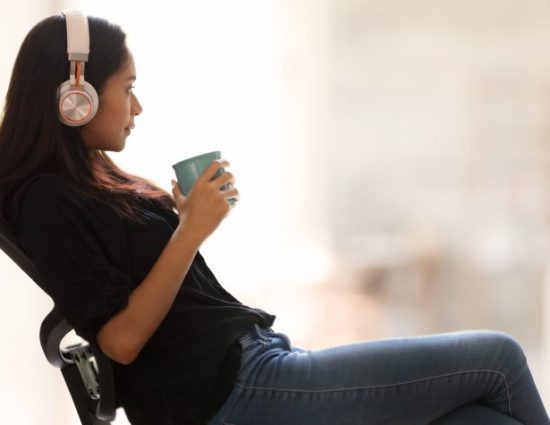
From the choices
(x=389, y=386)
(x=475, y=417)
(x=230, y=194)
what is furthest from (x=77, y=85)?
(x=475, y=417)

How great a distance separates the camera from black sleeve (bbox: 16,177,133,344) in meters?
1.08

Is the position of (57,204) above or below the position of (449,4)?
below

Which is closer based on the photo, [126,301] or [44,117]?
[126,301]

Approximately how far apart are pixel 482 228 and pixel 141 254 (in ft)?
4.67

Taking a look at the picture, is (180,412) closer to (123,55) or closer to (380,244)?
(123,55)

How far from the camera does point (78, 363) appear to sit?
123cm

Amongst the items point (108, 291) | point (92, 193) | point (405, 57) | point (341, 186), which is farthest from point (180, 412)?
point (405, 57)

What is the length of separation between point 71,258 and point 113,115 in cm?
26

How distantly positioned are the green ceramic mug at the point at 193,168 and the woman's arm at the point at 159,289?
0.05 meters

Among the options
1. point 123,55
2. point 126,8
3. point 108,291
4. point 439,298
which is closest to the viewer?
point 108,291

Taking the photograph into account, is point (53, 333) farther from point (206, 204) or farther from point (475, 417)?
point (475, 417)

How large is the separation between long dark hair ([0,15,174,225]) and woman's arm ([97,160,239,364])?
0.11 meters

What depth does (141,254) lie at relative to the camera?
A: 46.6 inches

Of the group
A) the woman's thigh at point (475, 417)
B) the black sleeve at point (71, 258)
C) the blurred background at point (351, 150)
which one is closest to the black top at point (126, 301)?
the black sleeve at point (71, 258)
